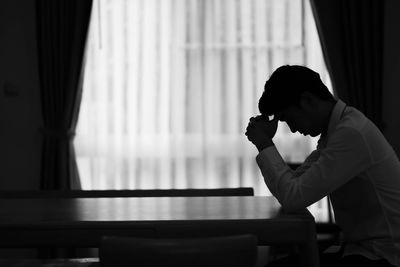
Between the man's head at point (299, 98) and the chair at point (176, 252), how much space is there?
59 centimetres

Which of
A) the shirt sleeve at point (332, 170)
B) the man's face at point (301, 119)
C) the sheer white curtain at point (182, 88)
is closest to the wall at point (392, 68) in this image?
the sheer white curtain at point (182, 88)

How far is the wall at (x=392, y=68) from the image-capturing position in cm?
369

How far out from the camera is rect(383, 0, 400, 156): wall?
12.1 feet

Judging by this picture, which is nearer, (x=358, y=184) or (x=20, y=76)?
(x=358, y=184)

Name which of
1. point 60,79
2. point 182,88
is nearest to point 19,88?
point 60,79

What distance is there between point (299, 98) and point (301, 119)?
0.07m

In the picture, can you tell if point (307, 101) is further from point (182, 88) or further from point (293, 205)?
point (182, 88)

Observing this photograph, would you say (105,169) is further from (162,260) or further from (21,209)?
(162,260)

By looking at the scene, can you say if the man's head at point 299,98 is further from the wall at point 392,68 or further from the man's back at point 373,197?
the wall at point 392,68

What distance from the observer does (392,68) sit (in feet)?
12.1

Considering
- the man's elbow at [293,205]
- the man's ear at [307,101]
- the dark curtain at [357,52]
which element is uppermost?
the dark curtain at [357,52]

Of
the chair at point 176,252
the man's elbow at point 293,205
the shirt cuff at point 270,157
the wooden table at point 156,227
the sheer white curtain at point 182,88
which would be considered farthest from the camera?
the sheer white curtain at point 182,88

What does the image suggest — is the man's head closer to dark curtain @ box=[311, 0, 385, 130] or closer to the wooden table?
the wooden table

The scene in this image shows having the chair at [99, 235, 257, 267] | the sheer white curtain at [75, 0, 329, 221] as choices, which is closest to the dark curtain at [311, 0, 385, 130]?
the sheer white curtain at [75, 0, 329, 221]
